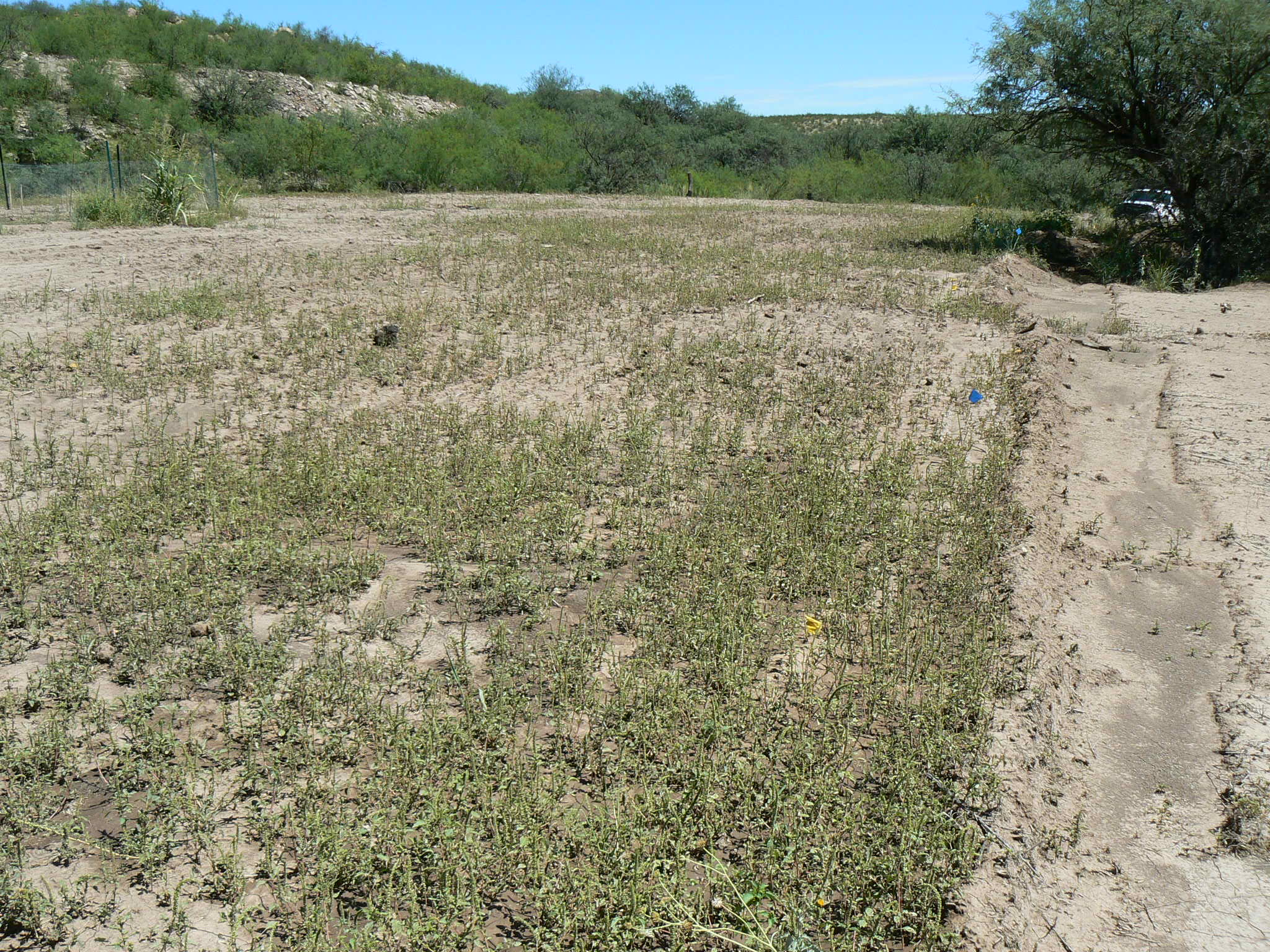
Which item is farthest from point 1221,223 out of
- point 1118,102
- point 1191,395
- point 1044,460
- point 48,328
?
point 48,328

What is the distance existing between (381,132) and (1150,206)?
22454 mm

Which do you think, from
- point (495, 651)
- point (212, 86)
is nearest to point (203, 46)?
point (212, 86)

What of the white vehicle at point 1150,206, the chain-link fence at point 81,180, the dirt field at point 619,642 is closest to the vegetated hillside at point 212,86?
the chain-link fence at point 81,180

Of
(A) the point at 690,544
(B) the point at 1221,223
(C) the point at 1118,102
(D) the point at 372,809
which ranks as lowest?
(D) the point at 372,809

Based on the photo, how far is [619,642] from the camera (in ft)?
15.2

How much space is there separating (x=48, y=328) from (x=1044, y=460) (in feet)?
30.0

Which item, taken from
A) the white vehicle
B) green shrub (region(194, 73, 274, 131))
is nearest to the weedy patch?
the white vehicle

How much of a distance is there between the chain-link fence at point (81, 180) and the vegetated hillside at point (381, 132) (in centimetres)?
82

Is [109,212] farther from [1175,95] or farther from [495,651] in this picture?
[1175,95]

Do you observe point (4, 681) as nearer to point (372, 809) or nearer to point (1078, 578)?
point (372, 809)

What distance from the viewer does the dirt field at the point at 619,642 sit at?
311cm

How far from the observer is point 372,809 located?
3.39 metres

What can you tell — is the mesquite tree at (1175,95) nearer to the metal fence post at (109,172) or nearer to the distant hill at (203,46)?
the metal fence post at (109,172)

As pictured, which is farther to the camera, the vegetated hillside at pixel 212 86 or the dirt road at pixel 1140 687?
the vegetated hillside at pixel 212 86
